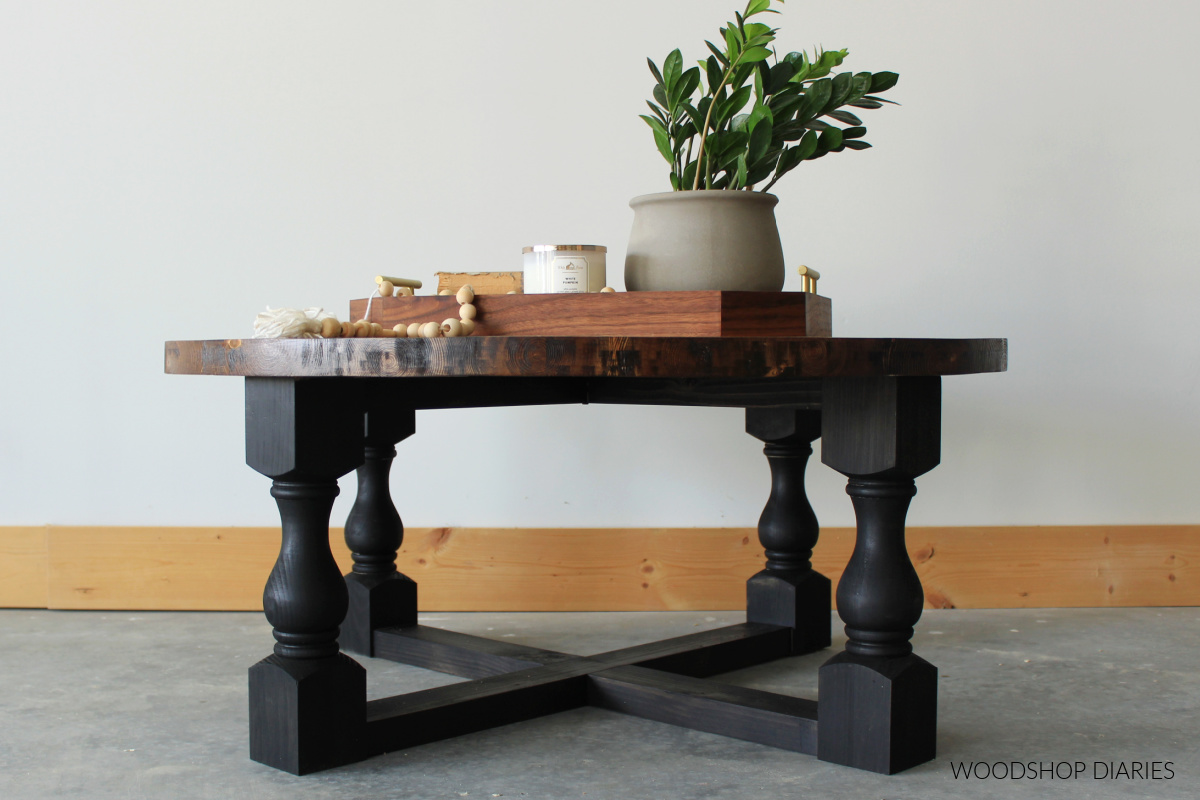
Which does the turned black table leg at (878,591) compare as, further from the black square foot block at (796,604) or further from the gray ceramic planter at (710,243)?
the black square foot block at (796,604)

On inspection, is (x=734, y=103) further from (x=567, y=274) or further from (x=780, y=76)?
(x=567, y=274)

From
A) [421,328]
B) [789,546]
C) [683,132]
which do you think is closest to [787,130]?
[683,132]

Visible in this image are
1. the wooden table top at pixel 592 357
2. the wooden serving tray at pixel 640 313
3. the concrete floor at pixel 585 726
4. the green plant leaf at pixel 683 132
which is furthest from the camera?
the green plant leaf at pixel 683 132

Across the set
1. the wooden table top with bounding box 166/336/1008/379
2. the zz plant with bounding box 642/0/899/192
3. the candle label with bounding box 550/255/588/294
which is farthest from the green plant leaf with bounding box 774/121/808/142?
the wooden table top with bounding box 166/336/1008/379

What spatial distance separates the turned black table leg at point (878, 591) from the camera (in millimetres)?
1366

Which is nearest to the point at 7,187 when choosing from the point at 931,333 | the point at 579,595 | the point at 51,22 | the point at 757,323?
the point at 51,22

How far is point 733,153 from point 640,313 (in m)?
0.31

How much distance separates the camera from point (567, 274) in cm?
158

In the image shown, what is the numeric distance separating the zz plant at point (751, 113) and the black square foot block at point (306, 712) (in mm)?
832

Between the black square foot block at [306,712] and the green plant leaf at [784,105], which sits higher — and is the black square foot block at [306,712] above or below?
below

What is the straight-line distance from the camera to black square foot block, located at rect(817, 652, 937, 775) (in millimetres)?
1371

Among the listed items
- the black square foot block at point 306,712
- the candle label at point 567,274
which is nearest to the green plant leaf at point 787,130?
the candle label at point 567,274

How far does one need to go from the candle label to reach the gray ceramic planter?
102 mm

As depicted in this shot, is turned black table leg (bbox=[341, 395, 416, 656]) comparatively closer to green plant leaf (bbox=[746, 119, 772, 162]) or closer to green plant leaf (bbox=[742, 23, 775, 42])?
green plant leaf (bbox=[746, 119, 772, 162])
